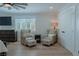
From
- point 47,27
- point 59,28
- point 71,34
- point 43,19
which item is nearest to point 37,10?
point 43,19

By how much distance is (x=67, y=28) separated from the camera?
12.4ft

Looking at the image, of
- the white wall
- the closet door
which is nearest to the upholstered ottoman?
the white wall

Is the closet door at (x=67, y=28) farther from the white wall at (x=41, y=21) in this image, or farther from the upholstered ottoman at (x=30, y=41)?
the upholstered ottoman at (x=30, y=41)

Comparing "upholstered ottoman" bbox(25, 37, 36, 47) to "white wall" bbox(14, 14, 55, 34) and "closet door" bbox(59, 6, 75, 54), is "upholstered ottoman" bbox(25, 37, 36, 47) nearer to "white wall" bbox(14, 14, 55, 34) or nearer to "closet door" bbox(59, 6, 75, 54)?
"white wall" bbox(14, 14, 55, 34)

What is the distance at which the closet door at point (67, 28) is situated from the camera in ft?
11.4

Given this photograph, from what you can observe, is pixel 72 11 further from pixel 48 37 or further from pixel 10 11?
pixel 10 11

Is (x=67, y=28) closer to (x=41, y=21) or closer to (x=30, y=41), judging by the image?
(x=41, y=21)

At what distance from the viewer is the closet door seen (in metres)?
3.48

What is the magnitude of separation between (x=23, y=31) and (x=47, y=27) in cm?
69

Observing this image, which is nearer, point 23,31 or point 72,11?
point 72,11

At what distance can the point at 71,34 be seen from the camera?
140 inches

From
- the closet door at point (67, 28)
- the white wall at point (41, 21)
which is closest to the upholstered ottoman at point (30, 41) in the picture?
the white wall at point (41, 21)

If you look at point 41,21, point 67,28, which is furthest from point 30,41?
point 67,28

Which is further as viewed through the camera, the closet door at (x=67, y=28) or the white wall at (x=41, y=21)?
the white wall at (x=41, y=21)
